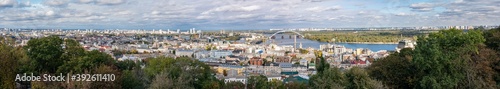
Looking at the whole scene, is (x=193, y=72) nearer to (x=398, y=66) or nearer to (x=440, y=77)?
(x=398, y=66)

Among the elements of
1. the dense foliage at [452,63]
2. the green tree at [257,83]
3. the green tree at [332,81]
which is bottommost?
the green tree at [257,83]

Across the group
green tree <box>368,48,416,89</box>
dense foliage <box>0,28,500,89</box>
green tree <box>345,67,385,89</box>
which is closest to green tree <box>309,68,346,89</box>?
dense foliage <box>0,28,500,89</box>

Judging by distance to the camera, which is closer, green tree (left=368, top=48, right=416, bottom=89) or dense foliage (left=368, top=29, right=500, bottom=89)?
dense foliage (left=368, top=29, right=500, bottom=89)

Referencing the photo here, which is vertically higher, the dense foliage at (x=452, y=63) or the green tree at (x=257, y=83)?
the dense foliage at (x=452, y=63)

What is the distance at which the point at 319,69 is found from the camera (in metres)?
10.4

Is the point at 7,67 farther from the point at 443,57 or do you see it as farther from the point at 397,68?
the point at 443,57

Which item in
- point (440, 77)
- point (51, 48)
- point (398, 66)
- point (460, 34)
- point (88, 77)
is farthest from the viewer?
point (51, 48)

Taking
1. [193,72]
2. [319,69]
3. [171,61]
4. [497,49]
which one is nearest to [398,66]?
[497,49]

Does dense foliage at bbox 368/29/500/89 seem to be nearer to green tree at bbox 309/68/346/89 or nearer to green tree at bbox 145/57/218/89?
green tree at bbox 309/68/346/89

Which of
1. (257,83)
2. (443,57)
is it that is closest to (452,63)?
(443,57)

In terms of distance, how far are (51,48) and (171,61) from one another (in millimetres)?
2574

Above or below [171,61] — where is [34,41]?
above

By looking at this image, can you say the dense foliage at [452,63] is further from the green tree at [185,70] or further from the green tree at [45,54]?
the green tree at [45,54]

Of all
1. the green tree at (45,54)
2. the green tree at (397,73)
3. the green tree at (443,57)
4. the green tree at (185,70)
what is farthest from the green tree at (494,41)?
the green tree at (45,54)
